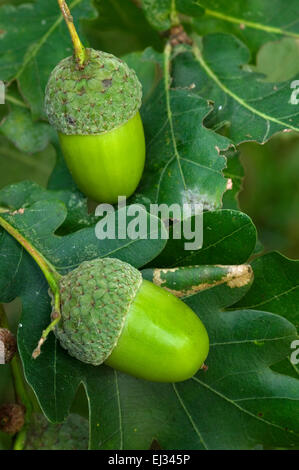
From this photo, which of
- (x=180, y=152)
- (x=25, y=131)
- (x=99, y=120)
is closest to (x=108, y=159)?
(x=99, y=120)

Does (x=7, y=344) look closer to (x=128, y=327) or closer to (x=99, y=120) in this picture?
(x=128, y=327)

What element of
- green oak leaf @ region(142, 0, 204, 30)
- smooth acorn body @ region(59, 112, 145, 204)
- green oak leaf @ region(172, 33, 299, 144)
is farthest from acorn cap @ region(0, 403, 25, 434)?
green oak leaf @ region(142, 0, 204, 30)

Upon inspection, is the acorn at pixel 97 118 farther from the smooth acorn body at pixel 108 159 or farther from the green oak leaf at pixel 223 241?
the green oak leaf at pixel 223 241

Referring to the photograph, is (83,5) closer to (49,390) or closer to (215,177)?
(215,177)

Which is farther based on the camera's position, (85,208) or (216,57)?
(216,57)

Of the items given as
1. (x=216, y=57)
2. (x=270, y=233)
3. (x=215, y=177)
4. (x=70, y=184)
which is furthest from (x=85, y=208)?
(x=270, y=233)

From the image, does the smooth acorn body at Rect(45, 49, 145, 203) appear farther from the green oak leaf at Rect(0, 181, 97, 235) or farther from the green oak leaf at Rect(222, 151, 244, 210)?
the green oak leaf at Rect(222, 151, 244, 210)
